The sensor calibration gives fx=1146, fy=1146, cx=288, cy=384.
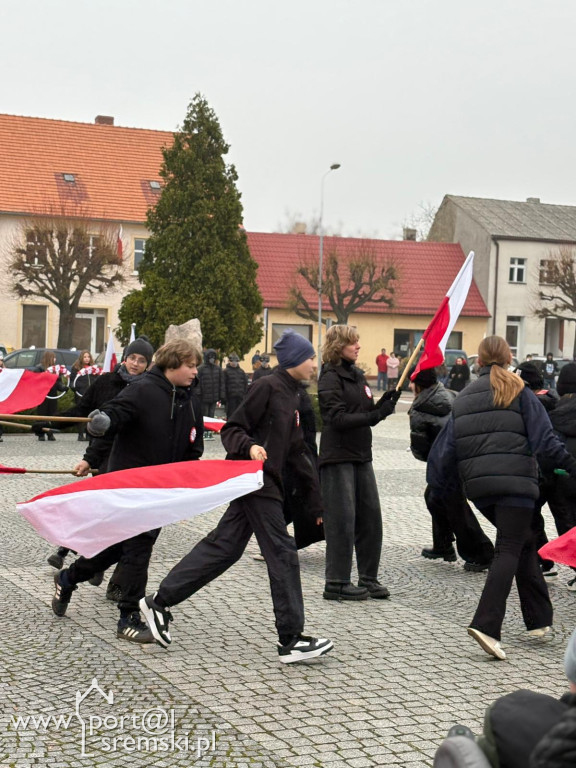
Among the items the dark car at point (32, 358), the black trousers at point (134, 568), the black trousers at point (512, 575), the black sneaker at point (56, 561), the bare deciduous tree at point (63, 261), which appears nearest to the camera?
the black trousers at point (512, 575)

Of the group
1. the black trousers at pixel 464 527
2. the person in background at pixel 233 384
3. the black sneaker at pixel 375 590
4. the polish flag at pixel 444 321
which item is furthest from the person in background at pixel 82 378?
the black sneaker at pixel 375 590

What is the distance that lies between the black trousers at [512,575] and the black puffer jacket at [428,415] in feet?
8.92

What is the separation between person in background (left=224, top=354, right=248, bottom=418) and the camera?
2319cm

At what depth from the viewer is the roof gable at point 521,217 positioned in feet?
188

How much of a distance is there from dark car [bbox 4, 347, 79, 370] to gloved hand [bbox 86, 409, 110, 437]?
81.1 feet

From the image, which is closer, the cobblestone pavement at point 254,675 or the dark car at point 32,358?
the cobblestone pavement at point 254,675

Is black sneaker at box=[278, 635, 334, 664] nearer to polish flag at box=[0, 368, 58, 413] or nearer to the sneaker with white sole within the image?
the sneaker with white sole

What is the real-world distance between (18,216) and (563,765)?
50518 mm

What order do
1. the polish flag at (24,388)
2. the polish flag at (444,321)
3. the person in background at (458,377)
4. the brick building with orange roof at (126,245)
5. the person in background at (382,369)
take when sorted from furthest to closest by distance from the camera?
the brick building with orange roof at (126,245), the person in background at (382,369), the person in background at (458,377), the polish flag at (24,388), the polish flag at (444,321)

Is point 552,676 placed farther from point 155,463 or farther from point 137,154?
point 137,154

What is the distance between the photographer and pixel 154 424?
683 cm

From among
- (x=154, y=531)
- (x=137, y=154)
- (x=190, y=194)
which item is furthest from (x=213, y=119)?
(x=154, y=531)

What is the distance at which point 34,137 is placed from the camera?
55.2 metres

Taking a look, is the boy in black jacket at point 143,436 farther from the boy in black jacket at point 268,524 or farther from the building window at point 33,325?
the building window at point 33,325
